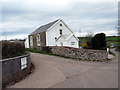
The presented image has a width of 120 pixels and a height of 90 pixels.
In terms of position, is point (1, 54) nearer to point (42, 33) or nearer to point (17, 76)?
point (17, 76)

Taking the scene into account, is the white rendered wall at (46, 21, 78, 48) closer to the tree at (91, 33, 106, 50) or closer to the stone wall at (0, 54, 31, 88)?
the tree at (91, 33, 106, 50)

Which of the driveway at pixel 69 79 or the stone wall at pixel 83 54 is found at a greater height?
the stone wall at pixel 83 54

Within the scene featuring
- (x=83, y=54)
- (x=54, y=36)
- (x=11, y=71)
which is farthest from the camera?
(x=54, y=36)

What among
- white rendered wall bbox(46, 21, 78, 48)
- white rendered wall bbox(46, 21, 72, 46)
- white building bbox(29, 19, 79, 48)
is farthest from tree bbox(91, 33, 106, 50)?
white rendered wall bbox(46, 21, 72, 46)

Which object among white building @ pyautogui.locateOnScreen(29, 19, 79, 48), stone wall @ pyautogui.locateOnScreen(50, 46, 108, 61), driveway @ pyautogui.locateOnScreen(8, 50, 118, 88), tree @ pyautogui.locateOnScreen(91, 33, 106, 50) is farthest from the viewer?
white building @ pyautogui.locateOnScreen(29, 19, 79, 48)

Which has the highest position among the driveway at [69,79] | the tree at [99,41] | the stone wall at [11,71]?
the tree at [99,41]

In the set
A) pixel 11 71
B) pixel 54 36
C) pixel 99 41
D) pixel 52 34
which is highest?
pixel 52 34

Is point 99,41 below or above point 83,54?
above

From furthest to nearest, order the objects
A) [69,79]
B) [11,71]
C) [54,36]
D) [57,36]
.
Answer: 1. [57,36]
2. [54,36]
3. [69,79]
4. [11,71]

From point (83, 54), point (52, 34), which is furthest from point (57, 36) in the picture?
point (83, 54)

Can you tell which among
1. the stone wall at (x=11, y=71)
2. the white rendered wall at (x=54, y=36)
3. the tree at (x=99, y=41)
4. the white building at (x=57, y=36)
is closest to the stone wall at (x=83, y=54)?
the tree at (x=99, y=41)

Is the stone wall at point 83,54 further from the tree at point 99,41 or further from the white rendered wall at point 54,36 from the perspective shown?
the white rendered wall at point 54,36

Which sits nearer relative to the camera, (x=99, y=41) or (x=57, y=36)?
(x=99, y=41)

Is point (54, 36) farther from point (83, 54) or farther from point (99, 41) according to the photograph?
point (83, 54)
